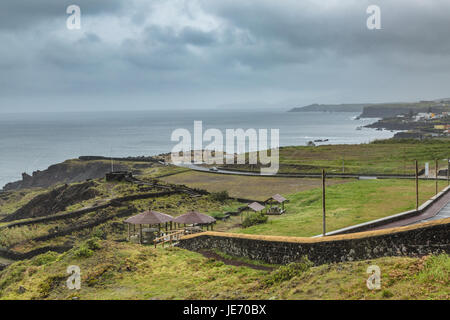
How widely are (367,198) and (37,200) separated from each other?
1453 inches

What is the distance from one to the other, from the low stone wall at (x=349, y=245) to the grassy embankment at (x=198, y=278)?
1.22 metres

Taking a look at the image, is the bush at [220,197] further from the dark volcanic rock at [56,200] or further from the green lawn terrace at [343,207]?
the dark volcanic rock at [56,200]

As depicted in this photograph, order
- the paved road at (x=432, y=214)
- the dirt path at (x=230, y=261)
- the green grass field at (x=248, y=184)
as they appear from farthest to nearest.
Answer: the green grass field at (x=248, y=184) < the paved road at (x=432, y=214) < the dirt path at (x=230, y=261)

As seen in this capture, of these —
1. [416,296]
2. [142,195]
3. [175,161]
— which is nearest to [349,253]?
[416,296]

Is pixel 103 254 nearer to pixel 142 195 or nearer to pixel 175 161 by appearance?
pixel 142 195

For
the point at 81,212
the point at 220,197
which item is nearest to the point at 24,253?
the point at 81,212

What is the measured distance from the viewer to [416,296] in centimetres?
962

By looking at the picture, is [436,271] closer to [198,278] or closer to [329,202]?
[198,278]

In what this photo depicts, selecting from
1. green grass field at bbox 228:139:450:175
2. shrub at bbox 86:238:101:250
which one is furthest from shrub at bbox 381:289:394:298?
green grass field at bbox 228:139:450:175

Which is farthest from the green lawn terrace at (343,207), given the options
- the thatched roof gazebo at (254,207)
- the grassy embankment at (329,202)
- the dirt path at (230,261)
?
the dirt path at (230,261)

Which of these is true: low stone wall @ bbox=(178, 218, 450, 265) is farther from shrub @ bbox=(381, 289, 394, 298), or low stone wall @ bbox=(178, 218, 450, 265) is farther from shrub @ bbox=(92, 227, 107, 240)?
shrub @ bbox=(92, 227, 107, 240)

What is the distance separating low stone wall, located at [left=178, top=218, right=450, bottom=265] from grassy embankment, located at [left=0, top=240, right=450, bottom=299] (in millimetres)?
1221

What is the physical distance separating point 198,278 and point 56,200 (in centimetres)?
3718

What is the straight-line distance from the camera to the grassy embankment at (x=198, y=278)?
34.9ft
